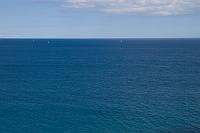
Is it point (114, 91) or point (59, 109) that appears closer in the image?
point (59, 109)

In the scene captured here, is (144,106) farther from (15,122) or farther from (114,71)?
(114,71)

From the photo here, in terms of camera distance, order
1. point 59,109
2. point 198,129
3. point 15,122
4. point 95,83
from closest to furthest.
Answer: point 198,129
point 15,122
point 59,109
point 95,83

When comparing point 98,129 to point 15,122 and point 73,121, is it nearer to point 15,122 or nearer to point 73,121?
point 73,121

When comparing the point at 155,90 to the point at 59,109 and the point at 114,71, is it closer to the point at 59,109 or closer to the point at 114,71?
the point at 59,109

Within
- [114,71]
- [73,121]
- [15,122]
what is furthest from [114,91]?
[114,71]

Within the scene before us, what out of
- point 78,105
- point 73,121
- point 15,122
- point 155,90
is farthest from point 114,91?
point 15,122

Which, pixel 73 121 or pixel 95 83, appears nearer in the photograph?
pixel 73 121

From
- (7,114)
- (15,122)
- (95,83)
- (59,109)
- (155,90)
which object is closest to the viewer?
(15,122)

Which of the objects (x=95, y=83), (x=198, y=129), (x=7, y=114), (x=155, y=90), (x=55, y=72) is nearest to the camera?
(x=198, y=129)

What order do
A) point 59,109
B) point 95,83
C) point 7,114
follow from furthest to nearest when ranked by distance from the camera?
point 95,83, point 59,109, point 7,114
